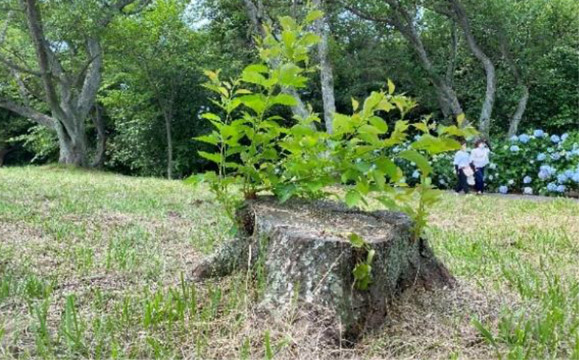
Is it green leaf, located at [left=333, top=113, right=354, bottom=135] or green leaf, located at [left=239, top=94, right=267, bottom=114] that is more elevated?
green leaf, located at [left=239, top=94, right=267, bottom=114]

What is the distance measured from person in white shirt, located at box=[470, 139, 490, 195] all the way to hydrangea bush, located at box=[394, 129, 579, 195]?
44.5 inches

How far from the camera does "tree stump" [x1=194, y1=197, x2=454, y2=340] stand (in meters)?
2.15

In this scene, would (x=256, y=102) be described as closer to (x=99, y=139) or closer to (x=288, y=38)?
(x=288, y=38)

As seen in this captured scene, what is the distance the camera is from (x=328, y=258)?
2.17 m

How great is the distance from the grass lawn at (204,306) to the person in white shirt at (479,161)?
7.95m

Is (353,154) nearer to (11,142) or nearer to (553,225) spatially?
(553,225)

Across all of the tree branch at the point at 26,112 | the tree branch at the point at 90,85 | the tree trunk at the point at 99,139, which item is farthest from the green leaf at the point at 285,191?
the tree trunk at the point at 99,139

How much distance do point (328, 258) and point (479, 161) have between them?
10499 millimetres

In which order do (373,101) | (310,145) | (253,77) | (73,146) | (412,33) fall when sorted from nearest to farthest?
(373,101) → (253,77) → (310,145) → (412,33) → (73,146)

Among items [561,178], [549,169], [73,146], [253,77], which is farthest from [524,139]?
[73,146]

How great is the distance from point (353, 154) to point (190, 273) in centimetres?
103

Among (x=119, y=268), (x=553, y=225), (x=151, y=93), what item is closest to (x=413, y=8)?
(x=151, y=93)

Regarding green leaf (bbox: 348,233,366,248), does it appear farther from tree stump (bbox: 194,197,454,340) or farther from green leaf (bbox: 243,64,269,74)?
green leaf (bbox: 243,64,269,74)

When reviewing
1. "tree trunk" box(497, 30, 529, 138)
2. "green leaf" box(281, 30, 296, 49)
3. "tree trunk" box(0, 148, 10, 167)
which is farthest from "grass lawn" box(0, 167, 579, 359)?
"tree trunk" box(0, 148, 10, 167)
